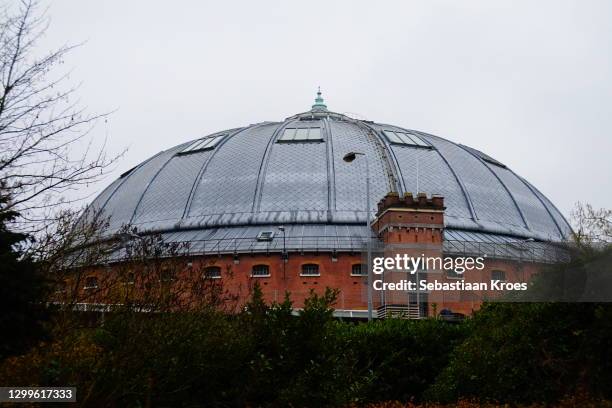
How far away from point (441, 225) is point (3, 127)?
134ft

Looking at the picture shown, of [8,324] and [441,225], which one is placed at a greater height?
[441,225]

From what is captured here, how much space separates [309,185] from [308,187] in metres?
0.22

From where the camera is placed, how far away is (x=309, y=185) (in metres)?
63.7

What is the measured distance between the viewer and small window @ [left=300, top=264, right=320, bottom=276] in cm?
5650

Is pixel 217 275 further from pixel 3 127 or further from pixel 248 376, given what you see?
pixel 3 127

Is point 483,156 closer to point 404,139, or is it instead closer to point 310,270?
point 404,139

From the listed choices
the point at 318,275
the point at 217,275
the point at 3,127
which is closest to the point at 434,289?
the point at 318,275

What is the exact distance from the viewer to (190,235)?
202 ft

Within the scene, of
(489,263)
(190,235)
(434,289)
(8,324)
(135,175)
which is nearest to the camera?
(8,324)

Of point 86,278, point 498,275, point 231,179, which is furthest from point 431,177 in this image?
point 86,278

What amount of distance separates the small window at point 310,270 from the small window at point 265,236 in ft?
10.7

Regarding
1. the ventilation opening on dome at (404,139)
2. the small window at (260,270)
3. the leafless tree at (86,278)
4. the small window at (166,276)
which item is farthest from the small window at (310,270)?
the small window at (166,276)

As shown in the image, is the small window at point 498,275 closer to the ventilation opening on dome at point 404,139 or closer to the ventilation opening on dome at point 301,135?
the ventilation opening on dome at point 404,139

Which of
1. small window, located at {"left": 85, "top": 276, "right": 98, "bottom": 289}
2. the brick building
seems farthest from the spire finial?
small window, located at {"left": 85, "top": 276, "right": 98, "bottom": 289}
